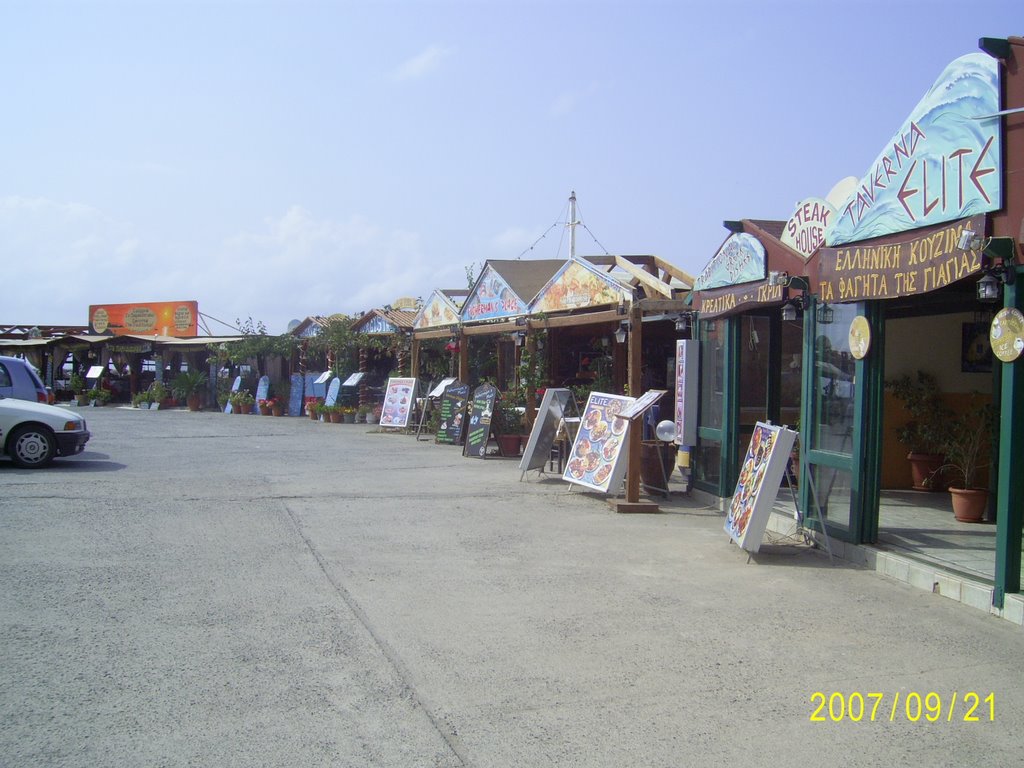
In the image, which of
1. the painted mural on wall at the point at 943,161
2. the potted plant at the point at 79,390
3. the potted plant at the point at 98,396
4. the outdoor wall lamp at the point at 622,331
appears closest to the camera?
the painted mural on wall at the point at 943,161

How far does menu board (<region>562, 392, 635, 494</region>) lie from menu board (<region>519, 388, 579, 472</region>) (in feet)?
2.62

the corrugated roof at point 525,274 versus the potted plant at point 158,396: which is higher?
the corrugated roof at point 525,274

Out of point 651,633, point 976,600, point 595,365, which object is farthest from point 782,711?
point 595,365

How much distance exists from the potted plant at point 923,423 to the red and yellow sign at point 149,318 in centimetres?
4213

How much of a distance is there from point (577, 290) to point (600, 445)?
157 inches

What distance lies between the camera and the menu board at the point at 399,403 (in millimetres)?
20438

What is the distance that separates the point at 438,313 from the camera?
809 inches

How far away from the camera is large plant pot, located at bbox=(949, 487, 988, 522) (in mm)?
8984

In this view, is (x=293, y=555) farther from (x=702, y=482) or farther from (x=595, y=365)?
(x=595, y=365)

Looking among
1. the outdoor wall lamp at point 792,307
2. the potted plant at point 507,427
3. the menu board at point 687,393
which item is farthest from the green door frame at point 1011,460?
the potted plant at point 507,427

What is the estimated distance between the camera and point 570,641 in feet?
18.0

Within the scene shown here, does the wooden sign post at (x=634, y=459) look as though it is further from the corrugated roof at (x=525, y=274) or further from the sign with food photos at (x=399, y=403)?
the sign with food photos at (x=399, y=403)
